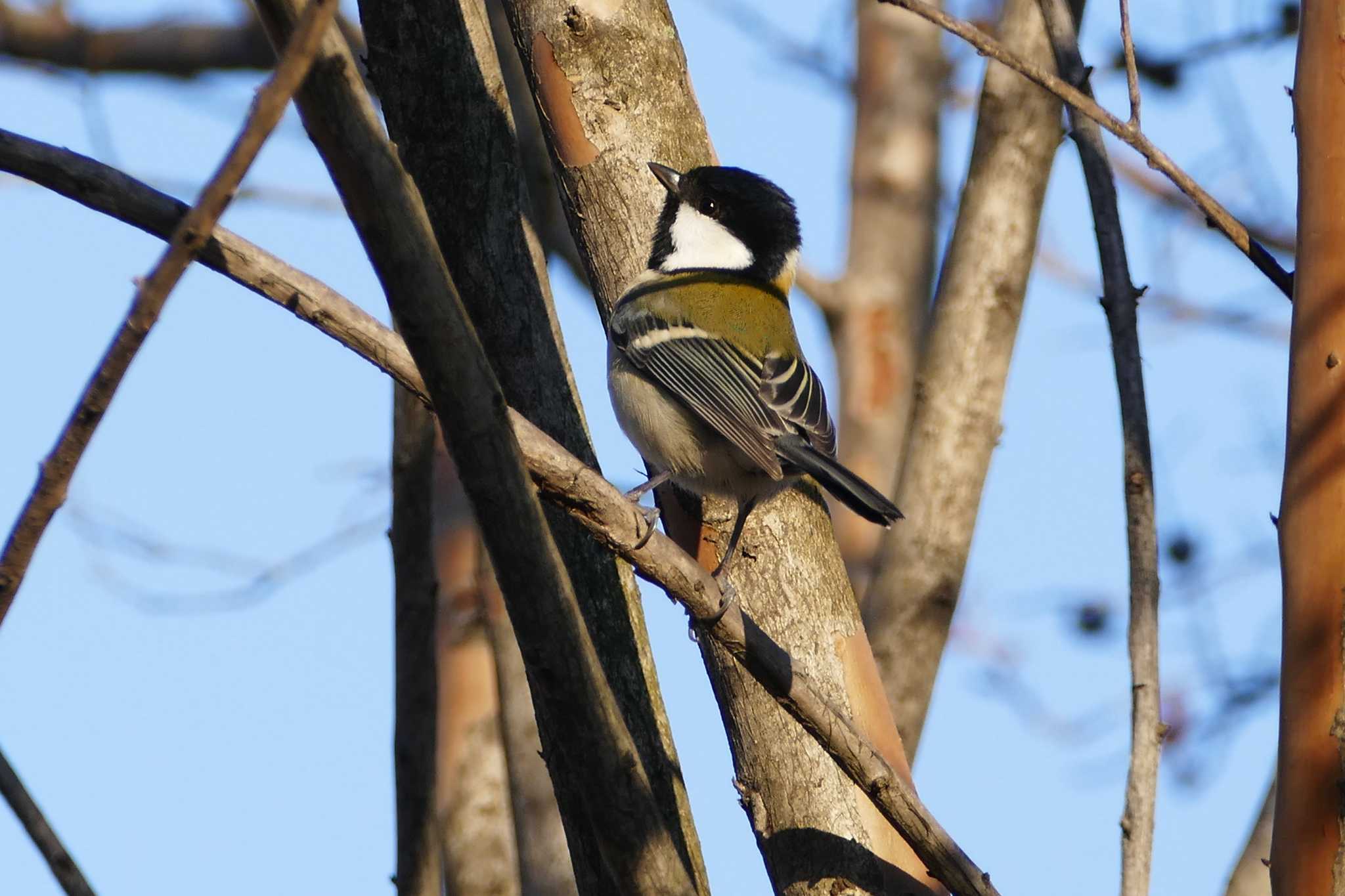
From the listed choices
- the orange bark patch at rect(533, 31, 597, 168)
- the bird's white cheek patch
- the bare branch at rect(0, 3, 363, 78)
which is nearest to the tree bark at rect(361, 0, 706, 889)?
the orange bark patch at rect(533, 31, 597, 168)

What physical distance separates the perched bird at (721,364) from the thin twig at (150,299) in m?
1.86

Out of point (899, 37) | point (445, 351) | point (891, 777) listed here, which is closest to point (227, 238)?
point (445, 351)

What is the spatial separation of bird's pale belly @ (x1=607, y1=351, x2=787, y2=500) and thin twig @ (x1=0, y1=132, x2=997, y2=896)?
2.79 ft

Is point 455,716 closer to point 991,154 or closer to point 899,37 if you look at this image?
point 991,154

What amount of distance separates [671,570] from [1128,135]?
4.14 ft

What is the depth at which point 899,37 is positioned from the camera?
759 centimetres

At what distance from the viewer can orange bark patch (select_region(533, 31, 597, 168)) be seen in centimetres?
356

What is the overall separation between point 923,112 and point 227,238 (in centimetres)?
587

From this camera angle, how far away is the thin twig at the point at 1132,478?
2678 mm

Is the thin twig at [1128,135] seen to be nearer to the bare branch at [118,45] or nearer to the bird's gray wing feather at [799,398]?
the bird's gray wing feather at [799,398]

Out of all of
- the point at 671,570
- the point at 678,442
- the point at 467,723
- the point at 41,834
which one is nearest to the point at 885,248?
the point at 678,442

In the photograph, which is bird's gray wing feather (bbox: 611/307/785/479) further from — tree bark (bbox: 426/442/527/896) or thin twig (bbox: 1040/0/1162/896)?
thin twig (bbox: 1040/0/1162/896)

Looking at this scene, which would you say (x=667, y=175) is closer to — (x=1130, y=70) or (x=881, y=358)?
(x=1130, y=70)

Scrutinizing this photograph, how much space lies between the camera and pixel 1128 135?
9.35 ft
